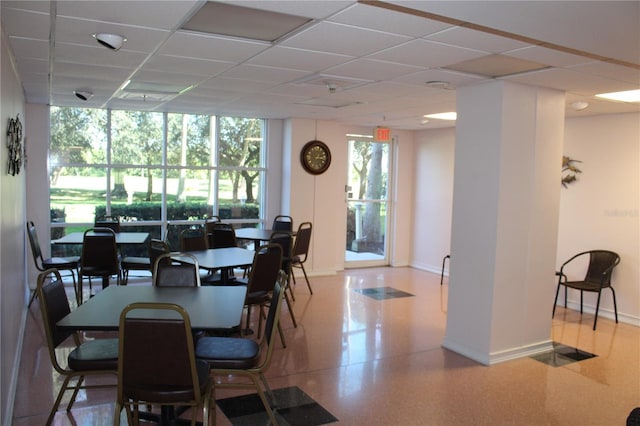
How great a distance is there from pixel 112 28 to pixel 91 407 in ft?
7.93

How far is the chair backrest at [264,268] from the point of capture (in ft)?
14.3

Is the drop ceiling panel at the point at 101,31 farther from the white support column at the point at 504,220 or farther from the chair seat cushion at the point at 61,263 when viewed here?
the chair seat cushion at the point at 61,263

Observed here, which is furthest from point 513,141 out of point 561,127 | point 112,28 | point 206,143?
point 206,143

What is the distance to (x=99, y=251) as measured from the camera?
555 centimetres

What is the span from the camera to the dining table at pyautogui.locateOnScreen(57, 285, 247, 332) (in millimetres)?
2645

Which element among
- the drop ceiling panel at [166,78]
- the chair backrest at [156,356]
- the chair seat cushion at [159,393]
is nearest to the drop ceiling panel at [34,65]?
the drop ceiling panel at [166,78]

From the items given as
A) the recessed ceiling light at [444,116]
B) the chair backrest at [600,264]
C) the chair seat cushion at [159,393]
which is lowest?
the chair seat cushion at [159,393]

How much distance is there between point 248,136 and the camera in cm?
817

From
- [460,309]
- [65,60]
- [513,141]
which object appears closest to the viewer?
[65,60]

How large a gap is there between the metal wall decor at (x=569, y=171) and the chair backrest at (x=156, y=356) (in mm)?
5684

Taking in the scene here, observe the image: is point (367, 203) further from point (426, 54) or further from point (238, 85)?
point (426, 54)

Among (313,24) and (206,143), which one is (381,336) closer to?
(313,24)

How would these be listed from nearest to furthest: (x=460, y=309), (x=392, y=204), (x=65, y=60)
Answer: (x=65, y=60) → (x=460, y=309) → (x=392, y=204)

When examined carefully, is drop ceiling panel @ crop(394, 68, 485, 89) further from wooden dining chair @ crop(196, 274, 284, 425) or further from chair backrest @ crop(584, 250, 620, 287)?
chair backrest @ crop(584, 250, 620, 287)
